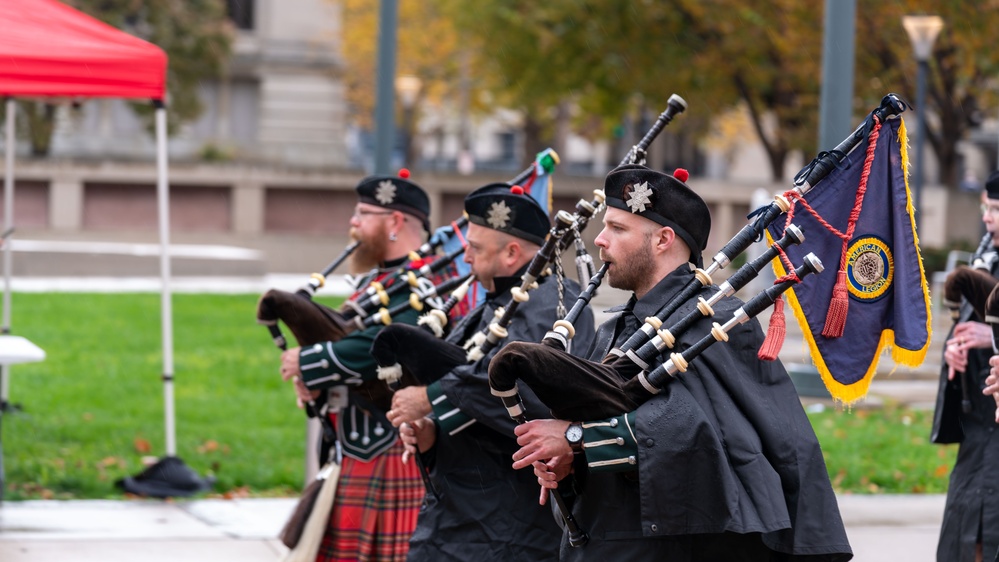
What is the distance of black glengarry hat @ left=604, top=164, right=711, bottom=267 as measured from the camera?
3.81 meters

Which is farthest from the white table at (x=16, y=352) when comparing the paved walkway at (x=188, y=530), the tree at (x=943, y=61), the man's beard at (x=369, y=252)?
the tree at (x=943, y=61)

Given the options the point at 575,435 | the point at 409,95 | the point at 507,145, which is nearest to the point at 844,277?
the point at 575,435

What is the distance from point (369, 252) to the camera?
6.19 metres

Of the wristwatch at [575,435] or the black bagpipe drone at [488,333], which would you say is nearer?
the wristwatch at [575,435]

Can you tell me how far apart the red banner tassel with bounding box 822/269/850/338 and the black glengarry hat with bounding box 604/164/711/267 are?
1.44 feet

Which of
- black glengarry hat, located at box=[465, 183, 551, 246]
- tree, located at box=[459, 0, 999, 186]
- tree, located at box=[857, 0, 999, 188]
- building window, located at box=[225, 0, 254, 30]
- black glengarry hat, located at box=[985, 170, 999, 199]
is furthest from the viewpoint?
building window, located at box=[225, 0, 254, 30]

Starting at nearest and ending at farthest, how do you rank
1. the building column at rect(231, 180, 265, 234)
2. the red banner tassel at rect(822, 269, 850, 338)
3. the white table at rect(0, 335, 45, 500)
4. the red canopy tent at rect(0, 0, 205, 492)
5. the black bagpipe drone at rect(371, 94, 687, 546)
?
the red banner tassel at rect(822, 269, 850, 338), the black bagpipe drone at rect(371, 94, 687, 546), the white table at rect(0, 335, 45, 500), the red canopy tent at rect(0, 0, 205, 492), the building column at rect(231, 180, 265, 234)

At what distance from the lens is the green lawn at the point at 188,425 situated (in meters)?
8.88

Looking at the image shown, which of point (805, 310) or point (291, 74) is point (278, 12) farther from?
point (805, 310)

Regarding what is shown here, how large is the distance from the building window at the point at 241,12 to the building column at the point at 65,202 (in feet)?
60.9

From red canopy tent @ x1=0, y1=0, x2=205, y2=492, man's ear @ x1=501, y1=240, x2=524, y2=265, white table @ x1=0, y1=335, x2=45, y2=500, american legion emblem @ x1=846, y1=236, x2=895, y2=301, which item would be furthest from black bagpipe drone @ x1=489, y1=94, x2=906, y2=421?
red canopy tent @ x1=0, y1=0, x2=205, y2=492

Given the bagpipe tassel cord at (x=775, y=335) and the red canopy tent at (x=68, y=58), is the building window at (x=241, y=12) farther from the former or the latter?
the bagpipe tassel cord at (x=775, y=335)

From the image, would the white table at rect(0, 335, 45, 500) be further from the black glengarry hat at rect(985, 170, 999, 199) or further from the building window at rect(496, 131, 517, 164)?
the building window at rect(496, 131, 517, 164)

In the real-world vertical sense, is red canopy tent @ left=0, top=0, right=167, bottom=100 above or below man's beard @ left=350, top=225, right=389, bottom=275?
above
